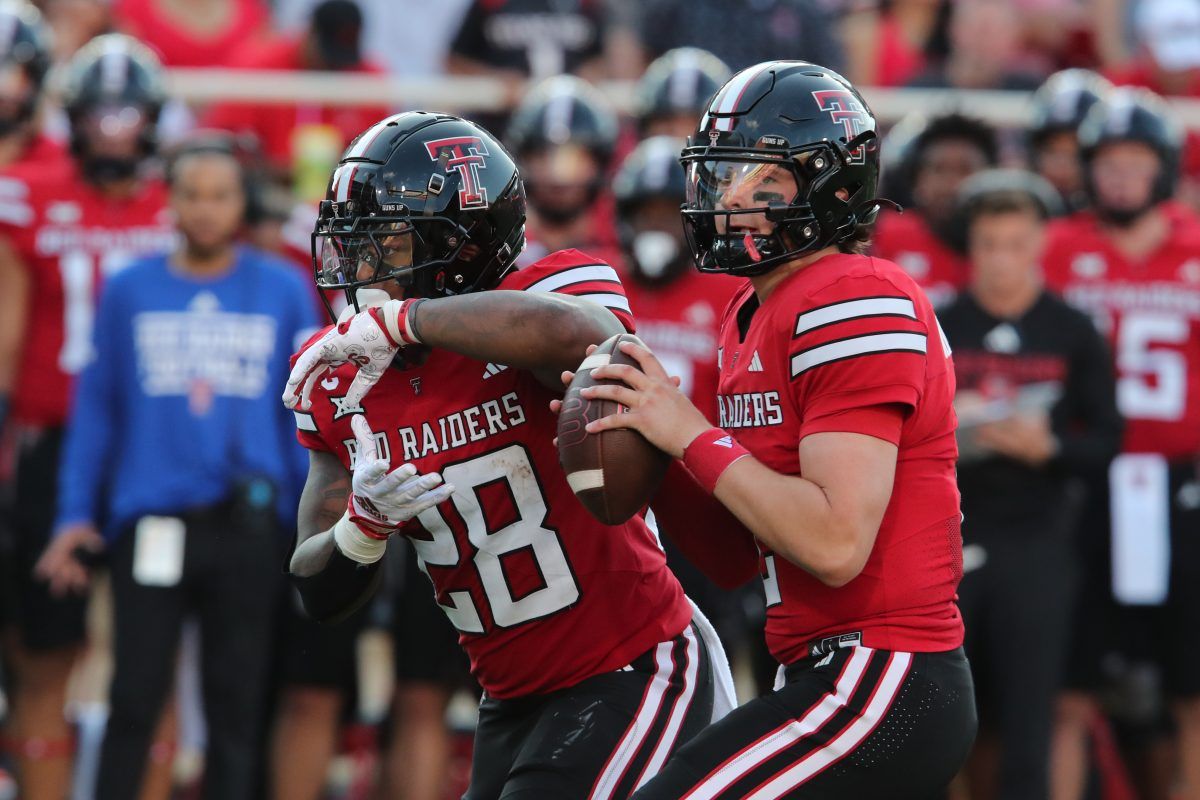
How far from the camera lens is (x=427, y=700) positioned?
20.5 feet

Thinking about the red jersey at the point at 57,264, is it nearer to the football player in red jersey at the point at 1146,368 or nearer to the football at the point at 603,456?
the football player in red jersey at the point at 1146,368

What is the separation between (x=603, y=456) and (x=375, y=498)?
1.47 ft

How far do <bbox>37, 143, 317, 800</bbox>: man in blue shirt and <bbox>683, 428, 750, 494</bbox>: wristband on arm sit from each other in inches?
116

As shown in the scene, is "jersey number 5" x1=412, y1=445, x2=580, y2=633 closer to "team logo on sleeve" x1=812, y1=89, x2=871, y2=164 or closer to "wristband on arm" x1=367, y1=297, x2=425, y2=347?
"wristband on arm" x1=367, y1=297, x2=425, y2=347

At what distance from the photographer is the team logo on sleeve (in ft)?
10.7

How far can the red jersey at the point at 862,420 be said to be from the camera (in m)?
3.03

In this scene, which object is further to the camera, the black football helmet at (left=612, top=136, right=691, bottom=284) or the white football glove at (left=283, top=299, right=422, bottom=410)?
the black football helmet at (left=612, top=136, right=691, bottom=284)

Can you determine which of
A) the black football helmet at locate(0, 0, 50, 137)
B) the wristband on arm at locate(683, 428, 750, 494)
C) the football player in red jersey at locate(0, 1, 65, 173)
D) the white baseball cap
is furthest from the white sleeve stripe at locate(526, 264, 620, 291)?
the white baseball cap

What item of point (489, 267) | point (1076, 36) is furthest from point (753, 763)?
point (1076, 36)

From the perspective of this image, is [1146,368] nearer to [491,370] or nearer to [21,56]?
[491,370]

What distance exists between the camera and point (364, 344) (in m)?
3.21

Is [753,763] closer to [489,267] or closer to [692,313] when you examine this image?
[489,267]

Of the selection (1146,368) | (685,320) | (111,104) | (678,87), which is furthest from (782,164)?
(678,87)

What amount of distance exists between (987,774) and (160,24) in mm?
4749
